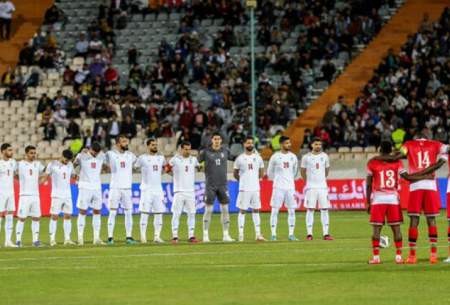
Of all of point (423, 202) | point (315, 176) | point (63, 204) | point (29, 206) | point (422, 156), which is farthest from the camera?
point (315, 176)

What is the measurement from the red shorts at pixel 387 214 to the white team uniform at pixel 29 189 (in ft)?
34.5

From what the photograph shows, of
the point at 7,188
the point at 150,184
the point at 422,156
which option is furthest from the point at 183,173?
the point at 422,156

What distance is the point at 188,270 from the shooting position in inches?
953

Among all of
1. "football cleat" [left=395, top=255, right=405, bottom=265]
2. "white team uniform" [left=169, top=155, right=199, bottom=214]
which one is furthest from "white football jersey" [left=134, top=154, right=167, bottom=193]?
"football cleat" [left=395, top=255, right=405, bottom=265]

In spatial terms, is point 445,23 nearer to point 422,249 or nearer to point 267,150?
point 267,150

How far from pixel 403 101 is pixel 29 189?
Answer: 20.9m

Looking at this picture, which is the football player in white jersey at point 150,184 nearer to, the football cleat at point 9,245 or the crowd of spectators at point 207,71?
the football cleat at point 9,245

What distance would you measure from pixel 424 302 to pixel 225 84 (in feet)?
117

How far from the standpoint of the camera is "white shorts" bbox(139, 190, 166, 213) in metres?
32.9

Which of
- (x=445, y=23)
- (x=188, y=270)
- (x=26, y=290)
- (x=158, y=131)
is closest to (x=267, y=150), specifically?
(x=158, y=131)

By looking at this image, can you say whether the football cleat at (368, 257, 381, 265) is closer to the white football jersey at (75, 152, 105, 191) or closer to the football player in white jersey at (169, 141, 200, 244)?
the football player in white jersey at (169, 141, 200, 244)

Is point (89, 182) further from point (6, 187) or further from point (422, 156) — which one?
point (422, 156)

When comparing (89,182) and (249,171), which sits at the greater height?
(249,171)

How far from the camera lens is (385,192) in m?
24.5
